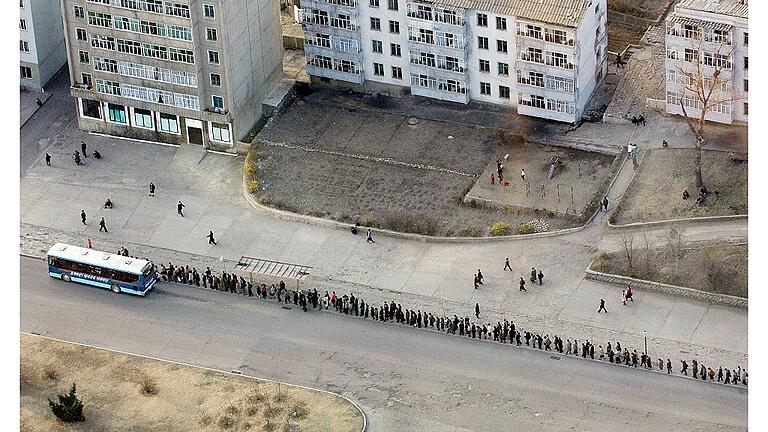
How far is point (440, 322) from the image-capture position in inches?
7357

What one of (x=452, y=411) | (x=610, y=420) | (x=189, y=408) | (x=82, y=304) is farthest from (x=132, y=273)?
(x=610, y=420)

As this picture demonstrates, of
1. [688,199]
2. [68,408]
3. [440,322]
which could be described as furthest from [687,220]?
[68,408]

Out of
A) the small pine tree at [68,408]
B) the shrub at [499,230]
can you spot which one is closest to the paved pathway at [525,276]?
the shrub at [499,230]

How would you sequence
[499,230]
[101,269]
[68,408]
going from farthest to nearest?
1. [499,230]
2. [101,269]
3. [68,408]

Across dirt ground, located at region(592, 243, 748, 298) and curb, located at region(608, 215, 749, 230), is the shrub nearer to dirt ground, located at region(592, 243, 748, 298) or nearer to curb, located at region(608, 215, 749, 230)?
curb, located at region(608, 215, 749, 230)

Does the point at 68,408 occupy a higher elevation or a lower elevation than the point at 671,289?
lower

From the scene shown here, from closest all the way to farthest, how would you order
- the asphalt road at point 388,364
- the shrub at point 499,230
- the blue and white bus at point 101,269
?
1. the asphalt road at point 388,364
2. the blue and white bus at point 101,269
3. the shrub at point 499,230

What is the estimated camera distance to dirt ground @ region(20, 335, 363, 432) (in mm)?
176625

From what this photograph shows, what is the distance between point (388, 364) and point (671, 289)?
26.2m

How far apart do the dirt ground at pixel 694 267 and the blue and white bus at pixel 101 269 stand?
4084 centimetres

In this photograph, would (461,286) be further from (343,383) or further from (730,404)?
(730,404)

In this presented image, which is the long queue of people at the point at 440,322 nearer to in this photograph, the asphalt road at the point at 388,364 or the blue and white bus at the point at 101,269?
the asphalt road at the point at 388,364

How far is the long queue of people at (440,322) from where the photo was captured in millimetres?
180125

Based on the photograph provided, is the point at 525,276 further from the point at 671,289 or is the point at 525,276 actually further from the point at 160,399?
the point at 160,399
